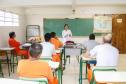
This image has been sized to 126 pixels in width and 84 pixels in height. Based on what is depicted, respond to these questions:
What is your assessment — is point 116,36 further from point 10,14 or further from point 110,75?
point 110,75

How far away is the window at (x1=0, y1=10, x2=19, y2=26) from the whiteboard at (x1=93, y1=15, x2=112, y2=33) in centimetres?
402

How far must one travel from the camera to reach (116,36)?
39.8 feet

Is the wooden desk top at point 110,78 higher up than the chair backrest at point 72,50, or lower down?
higher up

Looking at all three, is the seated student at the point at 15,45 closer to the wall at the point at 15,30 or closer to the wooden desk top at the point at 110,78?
the wall at the point at 15,30

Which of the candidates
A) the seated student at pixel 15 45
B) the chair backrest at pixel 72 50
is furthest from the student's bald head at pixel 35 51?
the seated student at pixel 15 45

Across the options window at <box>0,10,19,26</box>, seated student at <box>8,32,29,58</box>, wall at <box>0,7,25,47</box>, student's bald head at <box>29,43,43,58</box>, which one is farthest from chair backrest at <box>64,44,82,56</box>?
student's bald head at <box>29,43,43,58</box>

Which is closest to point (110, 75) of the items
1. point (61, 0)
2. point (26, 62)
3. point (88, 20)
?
point (26, 62)

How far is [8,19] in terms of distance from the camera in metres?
9.41

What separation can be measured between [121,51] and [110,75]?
9.50 meters

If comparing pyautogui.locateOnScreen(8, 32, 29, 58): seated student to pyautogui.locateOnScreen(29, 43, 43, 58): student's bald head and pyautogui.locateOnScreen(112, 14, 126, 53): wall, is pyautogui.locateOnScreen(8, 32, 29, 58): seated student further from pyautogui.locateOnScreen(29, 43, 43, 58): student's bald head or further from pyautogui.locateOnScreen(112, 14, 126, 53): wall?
pyautogui.locateOnScreen(112, 14, 126, 53): wall

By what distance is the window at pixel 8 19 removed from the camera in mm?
Answer: 8617

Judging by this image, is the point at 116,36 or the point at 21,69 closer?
the point at 21,69

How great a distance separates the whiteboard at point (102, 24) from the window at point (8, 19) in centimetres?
402

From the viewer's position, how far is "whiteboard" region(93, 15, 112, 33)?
11.9 metres
